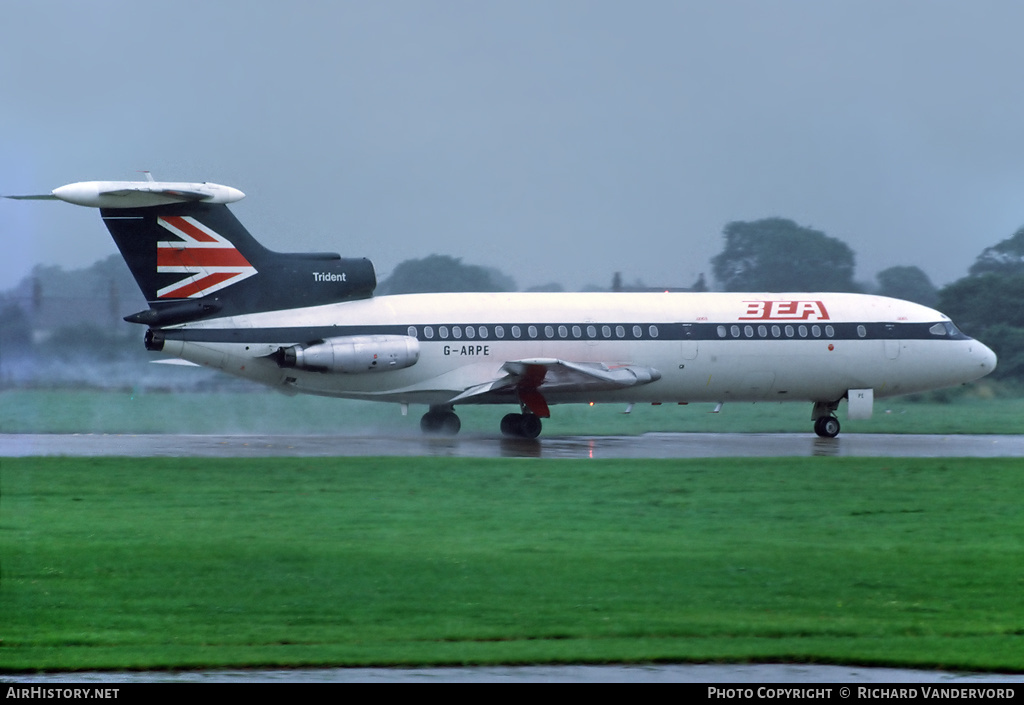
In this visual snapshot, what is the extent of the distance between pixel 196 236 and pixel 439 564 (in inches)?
590

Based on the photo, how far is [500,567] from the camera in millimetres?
12445

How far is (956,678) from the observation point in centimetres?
866

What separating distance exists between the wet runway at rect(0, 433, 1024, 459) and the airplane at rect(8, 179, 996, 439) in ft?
3.90

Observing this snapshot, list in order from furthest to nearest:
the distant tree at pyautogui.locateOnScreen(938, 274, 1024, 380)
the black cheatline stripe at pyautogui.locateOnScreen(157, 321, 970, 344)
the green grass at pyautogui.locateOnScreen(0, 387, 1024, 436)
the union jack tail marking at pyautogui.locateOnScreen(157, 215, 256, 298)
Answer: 1. the distant tree at pyautogui.locateOnScreen(938, 274, 1024, 380)
2. the green grass at pyautogui.locateOnScreen(0, 387, 1024, 436)
3. the black cheatline stripe at pyautogui.locateOnScreen(157, 321, 970, 344)
4. the union jack tail marking at pyautogui.locateOnScreen(157, 215, 256, 298)

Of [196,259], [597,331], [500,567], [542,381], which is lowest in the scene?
[500,567]

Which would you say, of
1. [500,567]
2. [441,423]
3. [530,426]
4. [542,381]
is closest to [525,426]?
[530,426]

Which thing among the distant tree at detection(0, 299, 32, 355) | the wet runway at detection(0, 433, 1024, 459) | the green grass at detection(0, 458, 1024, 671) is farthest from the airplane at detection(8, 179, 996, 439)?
the green grass at detection(0, 458, 1024, 671)

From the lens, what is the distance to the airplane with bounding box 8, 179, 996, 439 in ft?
83.8

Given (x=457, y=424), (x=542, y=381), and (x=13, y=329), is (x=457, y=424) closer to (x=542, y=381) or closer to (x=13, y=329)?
(x=542, y=381)

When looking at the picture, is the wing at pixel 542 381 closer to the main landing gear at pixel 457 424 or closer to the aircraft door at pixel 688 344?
the main landing gear at pixel 457 424

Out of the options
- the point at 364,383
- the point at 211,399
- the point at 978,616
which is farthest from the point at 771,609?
the point at 211,399

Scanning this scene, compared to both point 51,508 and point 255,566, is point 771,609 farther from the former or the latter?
point 51,508

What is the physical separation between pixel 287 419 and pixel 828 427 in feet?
44.2

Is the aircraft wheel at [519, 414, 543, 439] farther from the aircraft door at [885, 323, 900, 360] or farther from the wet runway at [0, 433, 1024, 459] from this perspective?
the aircraft door at [885, 323, 900, 360]
